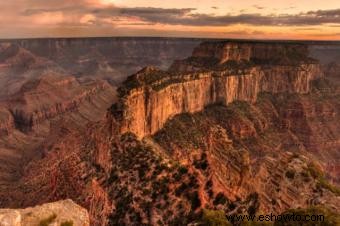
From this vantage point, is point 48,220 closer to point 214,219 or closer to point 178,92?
point 214,219

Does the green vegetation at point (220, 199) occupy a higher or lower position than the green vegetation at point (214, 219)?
lower

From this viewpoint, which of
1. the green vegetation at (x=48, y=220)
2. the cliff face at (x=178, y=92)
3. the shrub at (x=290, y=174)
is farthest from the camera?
the cliff face at (x=178, y=92)

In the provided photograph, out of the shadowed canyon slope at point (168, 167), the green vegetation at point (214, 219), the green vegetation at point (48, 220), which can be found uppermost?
the green vegetation at point (48, 220)

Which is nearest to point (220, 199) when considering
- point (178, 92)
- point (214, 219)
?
point (214, 219)

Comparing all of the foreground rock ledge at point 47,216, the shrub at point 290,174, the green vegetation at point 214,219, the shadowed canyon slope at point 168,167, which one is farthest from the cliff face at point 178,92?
the foreground rock ledge at point 47,216

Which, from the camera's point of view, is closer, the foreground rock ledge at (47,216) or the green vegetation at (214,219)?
the foreground rock ledge at (47,216)

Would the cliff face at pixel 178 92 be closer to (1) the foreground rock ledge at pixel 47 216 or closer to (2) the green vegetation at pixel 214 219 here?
(2) the green vegetation at pixel 214 219

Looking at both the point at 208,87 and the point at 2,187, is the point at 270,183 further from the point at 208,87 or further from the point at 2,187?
the point at 208,87

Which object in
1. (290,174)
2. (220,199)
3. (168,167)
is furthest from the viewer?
(168,167)
